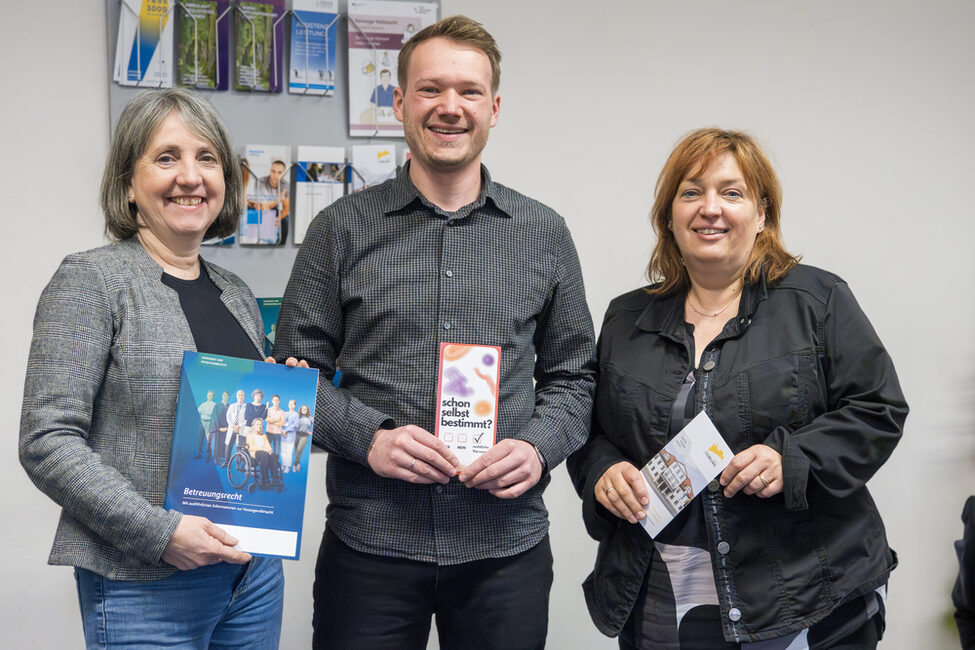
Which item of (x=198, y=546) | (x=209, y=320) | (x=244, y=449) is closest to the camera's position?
(x=198, y=546)

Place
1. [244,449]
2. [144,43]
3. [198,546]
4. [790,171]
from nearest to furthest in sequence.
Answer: [198,546] < [244,449] < [144,43] < [790,171]

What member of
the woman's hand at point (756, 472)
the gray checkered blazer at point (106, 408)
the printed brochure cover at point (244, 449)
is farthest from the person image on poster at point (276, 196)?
the woman's hand at point (756, 472)

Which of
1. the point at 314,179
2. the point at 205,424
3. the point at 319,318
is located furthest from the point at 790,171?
the point at 205,424

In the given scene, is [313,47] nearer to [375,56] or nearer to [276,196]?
[375,56]

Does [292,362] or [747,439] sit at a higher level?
[292,362]

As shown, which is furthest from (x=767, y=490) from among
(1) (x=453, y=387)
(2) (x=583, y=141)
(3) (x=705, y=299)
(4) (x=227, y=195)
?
(2) (x=583, y=141)

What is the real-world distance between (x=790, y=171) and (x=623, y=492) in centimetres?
189

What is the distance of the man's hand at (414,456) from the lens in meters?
1.69

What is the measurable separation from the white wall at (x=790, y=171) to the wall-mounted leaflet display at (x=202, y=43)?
0.45 meters

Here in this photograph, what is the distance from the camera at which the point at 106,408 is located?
1539 millimetres

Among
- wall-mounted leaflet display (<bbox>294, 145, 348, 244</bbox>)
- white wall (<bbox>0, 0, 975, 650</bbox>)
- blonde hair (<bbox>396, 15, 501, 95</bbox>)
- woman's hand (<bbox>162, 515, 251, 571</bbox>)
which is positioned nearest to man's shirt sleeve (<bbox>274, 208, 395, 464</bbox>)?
woman's hand (<bbox>162, 515, 251, 571</bbox>)

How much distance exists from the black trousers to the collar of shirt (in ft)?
2.52

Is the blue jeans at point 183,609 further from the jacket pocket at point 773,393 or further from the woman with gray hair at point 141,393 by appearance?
the jacket pocket at point 773,393

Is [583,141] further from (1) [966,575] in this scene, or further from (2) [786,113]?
(1) [966,575]
